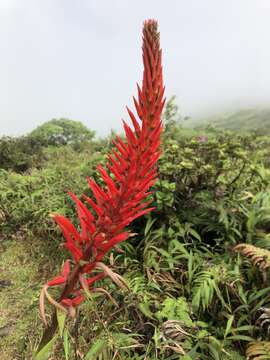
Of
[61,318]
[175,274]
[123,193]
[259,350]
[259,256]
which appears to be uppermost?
[123,193]

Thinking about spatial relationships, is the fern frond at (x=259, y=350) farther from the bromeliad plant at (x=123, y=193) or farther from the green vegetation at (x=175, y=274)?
the bromeliad plant at (x=123, y=193)

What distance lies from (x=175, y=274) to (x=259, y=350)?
3.45 ft

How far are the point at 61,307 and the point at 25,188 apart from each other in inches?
166

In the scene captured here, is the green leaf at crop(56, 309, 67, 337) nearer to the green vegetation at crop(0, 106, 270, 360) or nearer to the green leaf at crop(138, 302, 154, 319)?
the green vegetation at crop(0, 106, 270, 360)

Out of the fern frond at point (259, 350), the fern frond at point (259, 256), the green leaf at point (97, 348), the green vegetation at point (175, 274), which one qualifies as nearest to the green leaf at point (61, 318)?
the green vegetation at point (175, 274)

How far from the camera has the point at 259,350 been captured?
7.00ft

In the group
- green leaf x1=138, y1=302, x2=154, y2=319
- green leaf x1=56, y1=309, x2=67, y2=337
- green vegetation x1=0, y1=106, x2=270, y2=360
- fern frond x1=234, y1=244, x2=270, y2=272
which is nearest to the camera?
green leaf x1=56, y1=309, x2=67, y2=337

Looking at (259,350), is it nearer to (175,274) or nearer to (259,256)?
(259,256)

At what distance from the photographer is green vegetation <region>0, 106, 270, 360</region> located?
228cm

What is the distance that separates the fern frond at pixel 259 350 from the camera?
208cm

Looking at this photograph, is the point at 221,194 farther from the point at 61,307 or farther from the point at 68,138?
the point at 68,138

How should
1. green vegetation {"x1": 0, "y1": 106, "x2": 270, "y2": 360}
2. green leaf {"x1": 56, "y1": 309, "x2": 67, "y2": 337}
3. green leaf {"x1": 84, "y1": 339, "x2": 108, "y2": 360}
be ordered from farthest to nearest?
1. green vegetation {"x1": 0, "y1": 106, "x2": 270, "y2": 360}
2. green leaf {"x1": 84, "y1": 339, "x2": 108, "y2": 360}
3. green leaf {"x1": 56, "y1": 309, "x2": 67, "y2": 337}

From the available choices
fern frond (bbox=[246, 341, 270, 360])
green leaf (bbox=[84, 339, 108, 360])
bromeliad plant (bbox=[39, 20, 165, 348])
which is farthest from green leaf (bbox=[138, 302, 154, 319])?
bromeliad plant (bbox=[39, 20, 165, 348])

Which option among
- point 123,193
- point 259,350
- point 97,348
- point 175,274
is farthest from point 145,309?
point 123,193
